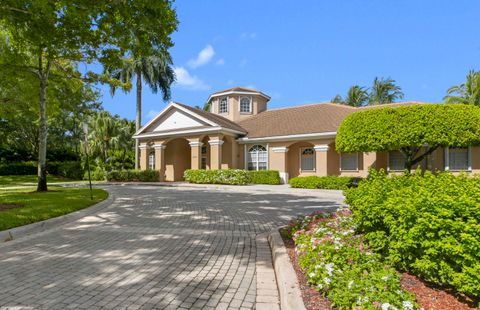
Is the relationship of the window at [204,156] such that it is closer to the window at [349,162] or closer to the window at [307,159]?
the window at [307,159]

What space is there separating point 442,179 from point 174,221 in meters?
6.47

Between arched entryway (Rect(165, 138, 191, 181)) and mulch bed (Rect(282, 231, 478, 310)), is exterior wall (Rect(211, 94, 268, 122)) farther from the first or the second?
mulch bed (Rect(282, 231, 478, 310))

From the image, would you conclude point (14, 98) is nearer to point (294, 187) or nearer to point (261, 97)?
point (294, 187)

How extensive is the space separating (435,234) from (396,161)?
809 inches

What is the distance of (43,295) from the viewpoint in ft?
12.1

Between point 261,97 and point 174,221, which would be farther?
point 261,97

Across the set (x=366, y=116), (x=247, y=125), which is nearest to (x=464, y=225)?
(x=366, y=116)

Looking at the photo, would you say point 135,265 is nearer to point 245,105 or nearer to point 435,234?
point 435,234

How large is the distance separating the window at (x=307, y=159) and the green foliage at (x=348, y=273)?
19.8 metres

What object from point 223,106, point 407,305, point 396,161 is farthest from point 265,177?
point 407,305

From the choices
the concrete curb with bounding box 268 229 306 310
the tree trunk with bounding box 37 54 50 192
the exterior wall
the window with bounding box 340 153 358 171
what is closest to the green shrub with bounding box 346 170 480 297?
the concrete curb with bounding box 268 229 306 310

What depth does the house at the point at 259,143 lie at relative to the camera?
2191cm

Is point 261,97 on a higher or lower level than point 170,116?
higher

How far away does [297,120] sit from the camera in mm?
27500
